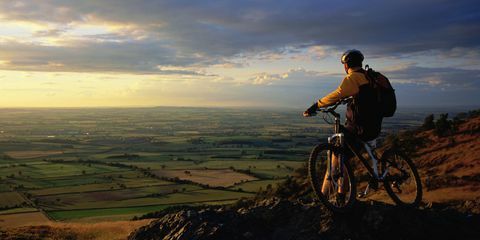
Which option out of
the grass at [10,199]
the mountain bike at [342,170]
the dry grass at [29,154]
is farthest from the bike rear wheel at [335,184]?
the dry grass at [29,154]

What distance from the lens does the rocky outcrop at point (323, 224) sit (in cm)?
847

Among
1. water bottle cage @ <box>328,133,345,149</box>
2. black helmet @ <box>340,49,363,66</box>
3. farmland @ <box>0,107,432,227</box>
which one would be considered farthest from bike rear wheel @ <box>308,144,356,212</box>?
farmland @ <box>0,107,432,227</box>

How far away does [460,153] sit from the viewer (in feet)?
86.0

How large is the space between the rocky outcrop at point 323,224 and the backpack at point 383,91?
2.21 m

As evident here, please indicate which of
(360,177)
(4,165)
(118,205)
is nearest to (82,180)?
(118,205)

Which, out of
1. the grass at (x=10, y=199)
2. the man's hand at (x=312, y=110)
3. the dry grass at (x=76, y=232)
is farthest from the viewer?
the grass at (x=10, y=199)

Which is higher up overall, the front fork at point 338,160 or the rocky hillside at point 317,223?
the front fork at point 338,160

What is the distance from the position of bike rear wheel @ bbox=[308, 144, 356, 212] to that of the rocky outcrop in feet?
1.46

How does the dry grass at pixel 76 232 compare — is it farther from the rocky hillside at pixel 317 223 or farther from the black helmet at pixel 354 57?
the black helmet at pixel 354 57

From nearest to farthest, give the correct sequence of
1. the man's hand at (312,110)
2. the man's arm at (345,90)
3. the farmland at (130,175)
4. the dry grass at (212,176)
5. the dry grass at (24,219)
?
1. the man's arm at (345,90)
2. the man's hand at (312,110)
3. the dry grass at (24,219)
4. the farmland at (130,175)
5. the dry grass at (212,176)

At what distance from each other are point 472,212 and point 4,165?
8318 cm

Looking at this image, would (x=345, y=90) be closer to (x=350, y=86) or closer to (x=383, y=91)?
(x=350, y=86)

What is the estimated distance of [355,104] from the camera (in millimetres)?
8055

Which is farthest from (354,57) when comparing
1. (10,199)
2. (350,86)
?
(10,199)
